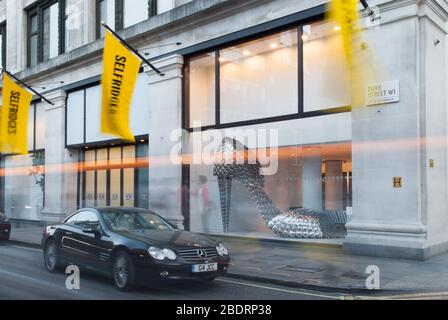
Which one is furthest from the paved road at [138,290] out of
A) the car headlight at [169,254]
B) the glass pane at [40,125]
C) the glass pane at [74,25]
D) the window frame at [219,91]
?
the glass pane at [40,125]

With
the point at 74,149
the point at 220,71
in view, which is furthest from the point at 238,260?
the point at 74,149

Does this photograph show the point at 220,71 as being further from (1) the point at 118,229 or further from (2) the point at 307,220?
(1) the point at 118,229

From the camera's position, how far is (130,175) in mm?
19844

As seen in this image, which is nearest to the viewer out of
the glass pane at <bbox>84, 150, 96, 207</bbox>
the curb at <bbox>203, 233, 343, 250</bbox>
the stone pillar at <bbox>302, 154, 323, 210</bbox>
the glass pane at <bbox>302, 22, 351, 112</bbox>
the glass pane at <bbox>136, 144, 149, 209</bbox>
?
the curb at <bbox>203, 233, 343, 250</bbox>

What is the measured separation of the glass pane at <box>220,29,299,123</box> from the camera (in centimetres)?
1449

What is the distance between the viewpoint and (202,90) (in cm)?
1720

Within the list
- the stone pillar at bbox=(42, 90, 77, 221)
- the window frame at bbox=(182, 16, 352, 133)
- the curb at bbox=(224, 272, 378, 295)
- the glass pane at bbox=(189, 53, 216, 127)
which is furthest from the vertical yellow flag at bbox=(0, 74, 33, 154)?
the curb at bbox=(224, 272, 378, 295)

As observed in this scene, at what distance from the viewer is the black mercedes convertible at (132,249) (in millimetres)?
7988

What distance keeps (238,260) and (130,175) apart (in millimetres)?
9250

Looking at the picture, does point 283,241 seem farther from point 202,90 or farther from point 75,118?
point 75,118

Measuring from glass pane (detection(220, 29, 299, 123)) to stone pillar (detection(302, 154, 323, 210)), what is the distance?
149 cm

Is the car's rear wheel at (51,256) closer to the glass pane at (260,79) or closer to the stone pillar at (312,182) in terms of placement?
the stone pillar at (312,182)

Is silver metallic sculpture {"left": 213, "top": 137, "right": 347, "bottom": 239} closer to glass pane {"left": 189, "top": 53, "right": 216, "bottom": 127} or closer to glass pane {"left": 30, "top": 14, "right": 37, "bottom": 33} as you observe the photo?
glass pane {"left": 189, "top": 53, "right": 216, "bottom": 127}

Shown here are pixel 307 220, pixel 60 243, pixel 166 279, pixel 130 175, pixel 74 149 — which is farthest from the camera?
pixel 74 149
